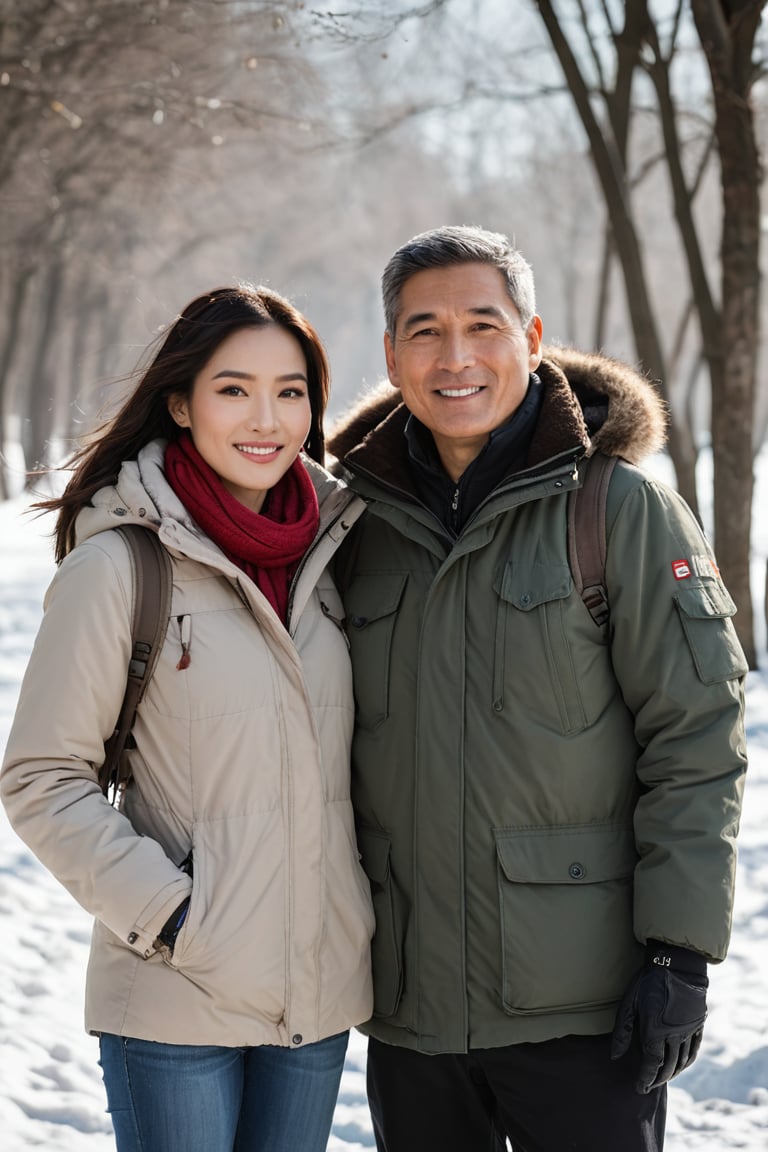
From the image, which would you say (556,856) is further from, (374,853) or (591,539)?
(591,539)

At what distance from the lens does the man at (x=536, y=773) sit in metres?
2.63

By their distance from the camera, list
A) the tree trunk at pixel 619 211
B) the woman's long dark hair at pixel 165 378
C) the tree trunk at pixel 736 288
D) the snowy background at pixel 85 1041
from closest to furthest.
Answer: the woman's long dark hair at pixel 165 378
the snowy background at pixel 85 1041
the tree trunk at pixel 736 288
the tree trunk at pixel 619 211

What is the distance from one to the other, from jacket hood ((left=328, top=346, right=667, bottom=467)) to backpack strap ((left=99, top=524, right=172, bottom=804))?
2.26 feet

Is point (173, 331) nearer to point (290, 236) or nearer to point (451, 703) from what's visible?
point (451, 703)

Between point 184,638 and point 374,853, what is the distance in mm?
712

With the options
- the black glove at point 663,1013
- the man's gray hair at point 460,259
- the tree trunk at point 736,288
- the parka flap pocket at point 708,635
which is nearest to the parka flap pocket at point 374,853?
the black glove at point 663,1013

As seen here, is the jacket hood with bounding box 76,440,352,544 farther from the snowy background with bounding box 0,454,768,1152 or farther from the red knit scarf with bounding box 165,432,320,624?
the snowy background with bounding box 0,454,768,1152

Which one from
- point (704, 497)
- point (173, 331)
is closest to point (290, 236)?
point (704, 497)

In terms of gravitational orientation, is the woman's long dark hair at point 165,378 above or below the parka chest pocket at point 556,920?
above

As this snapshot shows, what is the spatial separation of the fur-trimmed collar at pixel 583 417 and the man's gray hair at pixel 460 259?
7.4 inches

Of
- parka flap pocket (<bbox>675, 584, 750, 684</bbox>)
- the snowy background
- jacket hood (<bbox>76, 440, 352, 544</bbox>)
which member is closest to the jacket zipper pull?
jacket hood (<bbox>76, 440, 352, 544</bbox>)

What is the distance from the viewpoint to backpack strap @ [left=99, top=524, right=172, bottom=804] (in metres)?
2.62

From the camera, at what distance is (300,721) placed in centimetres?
269

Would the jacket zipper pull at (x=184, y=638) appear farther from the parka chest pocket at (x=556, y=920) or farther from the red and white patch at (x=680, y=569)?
the red and white patch at (x=680, y=569)
